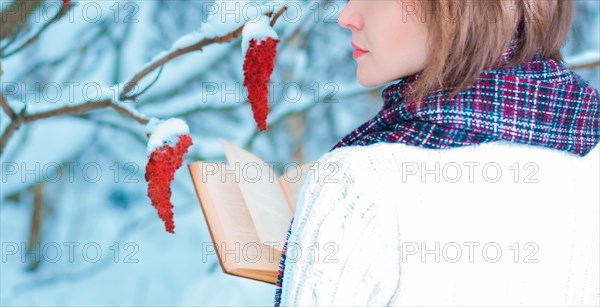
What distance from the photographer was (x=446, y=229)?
1.96 feet

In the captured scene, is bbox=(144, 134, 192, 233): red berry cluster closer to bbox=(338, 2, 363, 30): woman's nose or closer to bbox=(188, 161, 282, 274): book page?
bbox=(188, 161, 282, 274): book page

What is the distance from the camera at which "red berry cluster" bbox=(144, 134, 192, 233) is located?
0.83m

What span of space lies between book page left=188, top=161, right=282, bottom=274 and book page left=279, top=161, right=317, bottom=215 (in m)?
0.09

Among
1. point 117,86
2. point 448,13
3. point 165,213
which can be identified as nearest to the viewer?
point 448,13

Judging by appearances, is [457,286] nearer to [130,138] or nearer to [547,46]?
[547,46]

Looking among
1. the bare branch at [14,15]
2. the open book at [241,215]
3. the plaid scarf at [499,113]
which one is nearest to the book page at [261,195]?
the open book at [241,215]

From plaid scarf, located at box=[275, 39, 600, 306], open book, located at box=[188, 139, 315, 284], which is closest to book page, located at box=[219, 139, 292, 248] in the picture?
open book, located at box=[188, 139, 315, 284]

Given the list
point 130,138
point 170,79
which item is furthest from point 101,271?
point 170,79

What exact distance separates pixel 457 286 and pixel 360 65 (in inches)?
8.7

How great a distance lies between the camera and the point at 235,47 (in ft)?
3.71

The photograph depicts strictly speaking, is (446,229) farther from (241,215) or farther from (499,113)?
(241,215)

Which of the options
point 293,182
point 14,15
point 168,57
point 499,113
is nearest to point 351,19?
point 499,113

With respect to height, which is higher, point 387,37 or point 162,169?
point 387,37

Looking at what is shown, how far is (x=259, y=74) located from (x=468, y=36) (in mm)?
393
